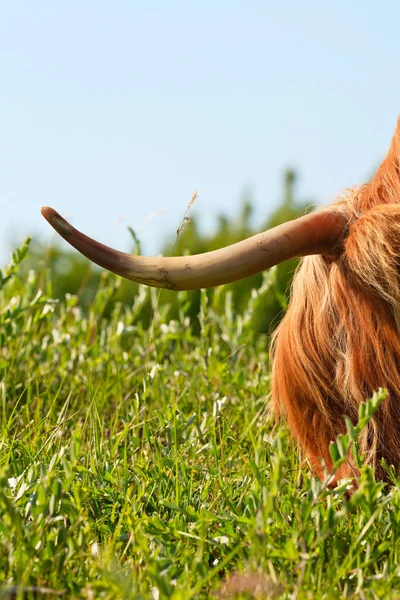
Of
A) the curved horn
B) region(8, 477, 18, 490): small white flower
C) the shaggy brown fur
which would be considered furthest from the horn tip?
the shaggy brown fur

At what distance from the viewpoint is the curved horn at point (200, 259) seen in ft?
7.27

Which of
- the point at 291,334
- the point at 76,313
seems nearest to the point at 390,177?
the point at 291,334

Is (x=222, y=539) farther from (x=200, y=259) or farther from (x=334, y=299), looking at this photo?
(x=334, y=299)

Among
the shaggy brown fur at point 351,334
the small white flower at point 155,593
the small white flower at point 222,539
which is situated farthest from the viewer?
the shaggy brown fur at point 351,334

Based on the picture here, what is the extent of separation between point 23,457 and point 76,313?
244 cm

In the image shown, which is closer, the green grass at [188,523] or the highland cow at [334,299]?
the green grass at [188,523]

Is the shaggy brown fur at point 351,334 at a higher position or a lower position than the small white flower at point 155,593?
higher

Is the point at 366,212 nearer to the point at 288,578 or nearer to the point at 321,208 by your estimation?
the point at 321,208

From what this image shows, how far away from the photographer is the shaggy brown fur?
245 centimetres

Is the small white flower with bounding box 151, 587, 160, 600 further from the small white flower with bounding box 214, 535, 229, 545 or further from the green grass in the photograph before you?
the small white flower with bounding box 214, 535, 229, 545

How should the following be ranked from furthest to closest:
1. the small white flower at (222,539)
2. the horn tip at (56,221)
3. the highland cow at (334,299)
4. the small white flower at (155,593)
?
1. the highland cow at (334,299)
2. the horn tip at (56,221)
3. the small white flower at (222,539)
4. the small white flower at (155,593)

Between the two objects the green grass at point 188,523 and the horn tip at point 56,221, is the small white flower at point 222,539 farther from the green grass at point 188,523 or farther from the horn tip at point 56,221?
the horn tip at point 56,221

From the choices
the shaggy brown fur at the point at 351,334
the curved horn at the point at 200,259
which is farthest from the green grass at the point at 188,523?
the curved horn at the point at 200,259

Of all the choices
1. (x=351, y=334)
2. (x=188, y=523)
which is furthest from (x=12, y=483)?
(x=351, y=334)
